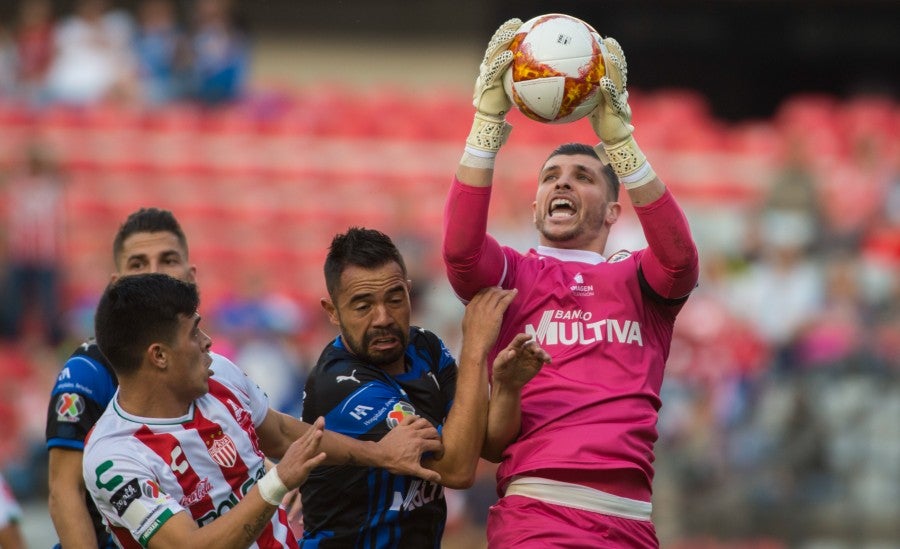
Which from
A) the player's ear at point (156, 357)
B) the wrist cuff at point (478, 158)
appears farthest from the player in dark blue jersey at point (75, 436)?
the wrist cuff at point (478, 158)

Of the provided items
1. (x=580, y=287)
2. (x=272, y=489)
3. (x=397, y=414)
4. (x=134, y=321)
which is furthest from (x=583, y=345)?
(x=134, y=321)

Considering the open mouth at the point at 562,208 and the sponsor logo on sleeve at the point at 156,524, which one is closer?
the sponsor logo on sleeve at the point at 156,524

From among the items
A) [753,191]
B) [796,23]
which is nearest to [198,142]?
[753,191]

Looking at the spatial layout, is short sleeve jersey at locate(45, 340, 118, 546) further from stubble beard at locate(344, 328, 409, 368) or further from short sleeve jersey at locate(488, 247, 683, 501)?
short sleeve jersey at locate(488, 247, 683, 501)

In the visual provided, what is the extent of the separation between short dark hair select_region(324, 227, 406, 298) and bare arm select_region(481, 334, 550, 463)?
55cm

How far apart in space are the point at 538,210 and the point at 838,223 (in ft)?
27.5

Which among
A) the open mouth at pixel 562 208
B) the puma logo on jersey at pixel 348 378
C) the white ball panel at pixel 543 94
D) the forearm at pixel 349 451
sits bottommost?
the forearm at pixel 349 451

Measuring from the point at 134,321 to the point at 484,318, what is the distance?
1.26 m

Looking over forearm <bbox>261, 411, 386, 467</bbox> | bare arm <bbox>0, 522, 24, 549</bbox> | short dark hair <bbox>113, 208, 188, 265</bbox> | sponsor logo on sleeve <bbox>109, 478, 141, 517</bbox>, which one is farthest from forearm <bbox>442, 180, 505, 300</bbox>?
bare arm <bbox>0, 522, 24, 549</bbox>

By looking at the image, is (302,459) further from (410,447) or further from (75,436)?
(75,436)

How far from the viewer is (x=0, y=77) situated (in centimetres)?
1712

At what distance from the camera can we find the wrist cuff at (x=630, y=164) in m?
5.14

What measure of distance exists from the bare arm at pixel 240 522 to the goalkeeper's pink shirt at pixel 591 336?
92cm

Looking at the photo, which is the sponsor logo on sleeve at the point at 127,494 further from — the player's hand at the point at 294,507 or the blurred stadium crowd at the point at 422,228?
the blurred stadium crowd at the point at 422,228
